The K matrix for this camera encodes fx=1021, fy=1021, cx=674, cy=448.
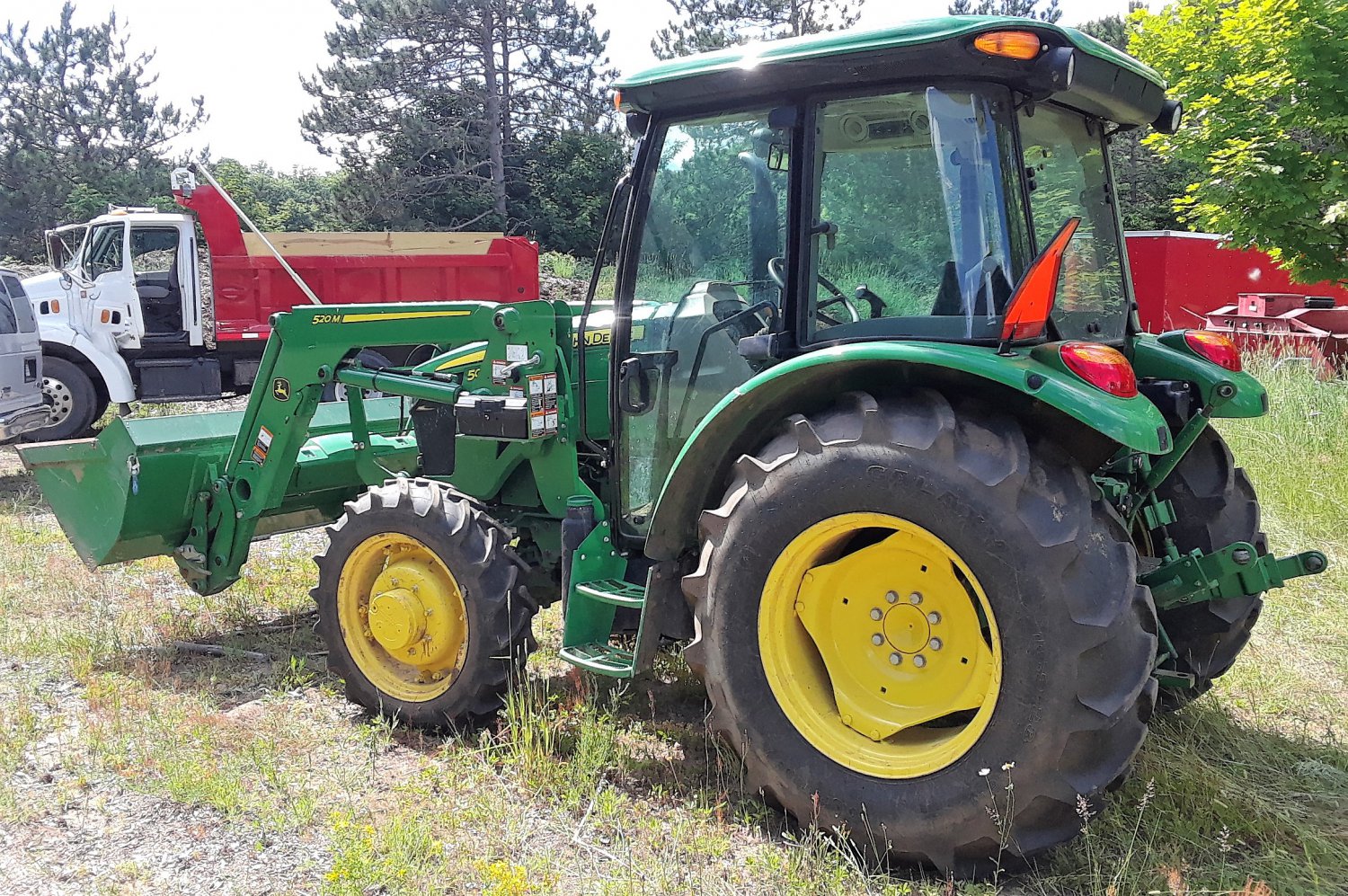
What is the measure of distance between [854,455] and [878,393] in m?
0.29

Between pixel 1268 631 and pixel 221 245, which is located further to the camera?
pixel 221 245

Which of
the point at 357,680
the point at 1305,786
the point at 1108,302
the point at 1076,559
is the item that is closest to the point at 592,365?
the point at 357,680

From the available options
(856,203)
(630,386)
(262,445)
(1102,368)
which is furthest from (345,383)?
(1102,368)

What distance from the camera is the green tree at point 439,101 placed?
26.9 m

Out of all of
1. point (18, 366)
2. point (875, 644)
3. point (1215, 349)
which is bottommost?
point (875, 644)

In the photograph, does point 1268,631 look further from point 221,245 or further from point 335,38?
point 335,38

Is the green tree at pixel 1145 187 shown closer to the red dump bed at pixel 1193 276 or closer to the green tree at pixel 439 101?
the red dump bed at pixel 1193 276

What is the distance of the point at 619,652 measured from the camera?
3625mm

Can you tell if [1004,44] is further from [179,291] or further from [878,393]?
[179,291]

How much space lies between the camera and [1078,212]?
354 centimetres

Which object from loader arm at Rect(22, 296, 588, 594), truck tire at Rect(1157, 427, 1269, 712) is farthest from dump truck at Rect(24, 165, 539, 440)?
truck tire at Rect(1157, 427, 1269, 712)

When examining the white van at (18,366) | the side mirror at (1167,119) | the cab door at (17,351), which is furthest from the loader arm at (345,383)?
the cab door at (17,351)

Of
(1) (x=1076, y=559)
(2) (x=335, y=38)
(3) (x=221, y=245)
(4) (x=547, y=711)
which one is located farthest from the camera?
(2) (x=335, y=38)

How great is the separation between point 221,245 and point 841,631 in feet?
37.7
